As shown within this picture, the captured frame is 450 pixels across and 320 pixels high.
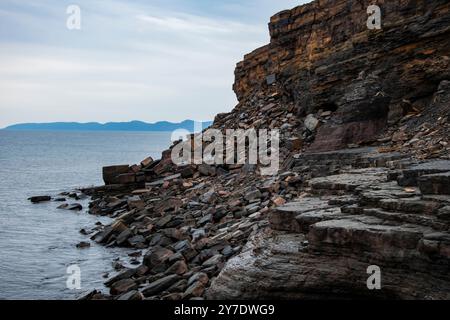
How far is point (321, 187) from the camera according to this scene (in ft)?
43.8

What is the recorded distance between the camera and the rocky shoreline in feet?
29.7

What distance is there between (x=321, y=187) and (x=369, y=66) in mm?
9266

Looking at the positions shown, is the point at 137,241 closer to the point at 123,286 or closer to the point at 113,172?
the point at 123,286

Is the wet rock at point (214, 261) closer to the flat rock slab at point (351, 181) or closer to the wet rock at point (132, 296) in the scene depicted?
the wet rock at point (132, 296)

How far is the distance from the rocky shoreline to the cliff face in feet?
0.16

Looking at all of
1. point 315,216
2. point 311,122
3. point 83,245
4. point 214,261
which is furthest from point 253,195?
point 315,216

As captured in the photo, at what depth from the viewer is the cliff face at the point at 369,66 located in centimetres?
1852

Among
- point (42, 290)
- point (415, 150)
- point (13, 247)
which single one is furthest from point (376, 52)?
point (13, 247)

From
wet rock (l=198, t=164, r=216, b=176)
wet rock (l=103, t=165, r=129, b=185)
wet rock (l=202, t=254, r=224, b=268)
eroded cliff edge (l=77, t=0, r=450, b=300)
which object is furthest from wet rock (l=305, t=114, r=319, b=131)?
wet rock (l=103, t=165, r=129, b=185)

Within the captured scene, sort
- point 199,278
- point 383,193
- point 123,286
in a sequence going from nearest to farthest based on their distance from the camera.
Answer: point 383,193 → point 199,278 → point 123,286

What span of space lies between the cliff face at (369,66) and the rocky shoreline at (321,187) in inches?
1.9
